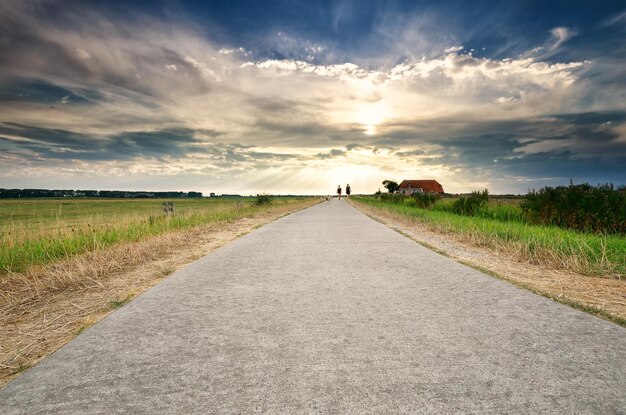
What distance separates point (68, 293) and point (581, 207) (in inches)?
575

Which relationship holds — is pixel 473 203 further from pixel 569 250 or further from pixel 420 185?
pixel 420 185

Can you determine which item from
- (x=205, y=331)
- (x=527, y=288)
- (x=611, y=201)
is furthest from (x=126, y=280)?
(x=611, y=201)

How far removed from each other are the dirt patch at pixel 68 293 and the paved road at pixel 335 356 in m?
0.32

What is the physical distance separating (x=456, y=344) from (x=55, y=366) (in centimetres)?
339

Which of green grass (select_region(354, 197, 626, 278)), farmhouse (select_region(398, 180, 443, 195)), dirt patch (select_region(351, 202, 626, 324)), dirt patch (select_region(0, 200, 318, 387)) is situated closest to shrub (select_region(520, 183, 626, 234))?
green grass (select_region(354, 197, 626, 278))

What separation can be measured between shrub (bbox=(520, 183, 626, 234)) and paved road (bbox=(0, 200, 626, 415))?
856 centimetres

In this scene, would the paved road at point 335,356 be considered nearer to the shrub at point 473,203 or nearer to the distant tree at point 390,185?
the shrub at point 473,203

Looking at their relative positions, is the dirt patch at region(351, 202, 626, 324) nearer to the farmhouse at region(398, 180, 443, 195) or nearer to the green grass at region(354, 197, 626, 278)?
the green grass at region(354, 197, 626, 278)

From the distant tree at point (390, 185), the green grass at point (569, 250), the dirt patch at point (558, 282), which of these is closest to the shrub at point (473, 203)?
the green grass at point (569, 250)

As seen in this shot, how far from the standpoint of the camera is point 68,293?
17.0ft

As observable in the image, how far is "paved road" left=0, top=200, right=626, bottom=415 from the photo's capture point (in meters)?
2.18

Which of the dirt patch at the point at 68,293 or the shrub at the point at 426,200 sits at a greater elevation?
the shrub at the point at 426,200

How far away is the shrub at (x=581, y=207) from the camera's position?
10688 mm

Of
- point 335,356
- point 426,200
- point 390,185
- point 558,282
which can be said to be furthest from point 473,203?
point 390,185
